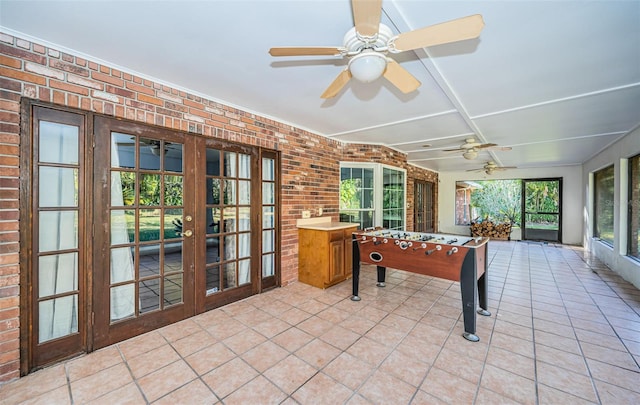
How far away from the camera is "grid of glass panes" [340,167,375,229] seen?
198 inches

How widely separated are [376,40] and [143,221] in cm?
256

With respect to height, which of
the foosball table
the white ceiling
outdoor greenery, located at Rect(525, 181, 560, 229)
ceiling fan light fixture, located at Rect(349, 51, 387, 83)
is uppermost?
the white ceiling

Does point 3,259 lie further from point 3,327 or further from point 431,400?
point 431,400

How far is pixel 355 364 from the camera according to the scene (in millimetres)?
2027

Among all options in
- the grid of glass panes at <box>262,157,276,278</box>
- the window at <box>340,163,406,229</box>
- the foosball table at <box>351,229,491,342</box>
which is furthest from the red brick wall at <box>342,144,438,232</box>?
the foosball table at <box>351,229,491,342</box>

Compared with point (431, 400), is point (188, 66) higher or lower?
higher

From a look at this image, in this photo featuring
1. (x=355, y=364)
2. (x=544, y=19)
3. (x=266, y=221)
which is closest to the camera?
(x=544, y=19)

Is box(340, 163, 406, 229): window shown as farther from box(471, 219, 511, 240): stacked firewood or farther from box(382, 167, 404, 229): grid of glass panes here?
box(471, 219, 511, 240): stacked firewood

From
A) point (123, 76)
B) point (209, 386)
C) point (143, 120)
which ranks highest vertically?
point (123, 76)

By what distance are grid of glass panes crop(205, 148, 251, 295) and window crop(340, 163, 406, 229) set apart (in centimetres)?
217

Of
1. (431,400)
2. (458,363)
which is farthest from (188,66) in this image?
(458,363)

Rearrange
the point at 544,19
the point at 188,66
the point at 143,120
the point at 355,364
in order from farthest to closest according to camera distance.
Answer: the point at 143,120 < the point at 188,66 < the point at 355,364 < the point at 544,19

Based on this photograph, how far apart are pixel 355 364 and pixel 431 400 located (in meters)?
0.57

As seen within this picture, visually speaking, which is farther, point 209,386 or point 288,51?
point 209,386
